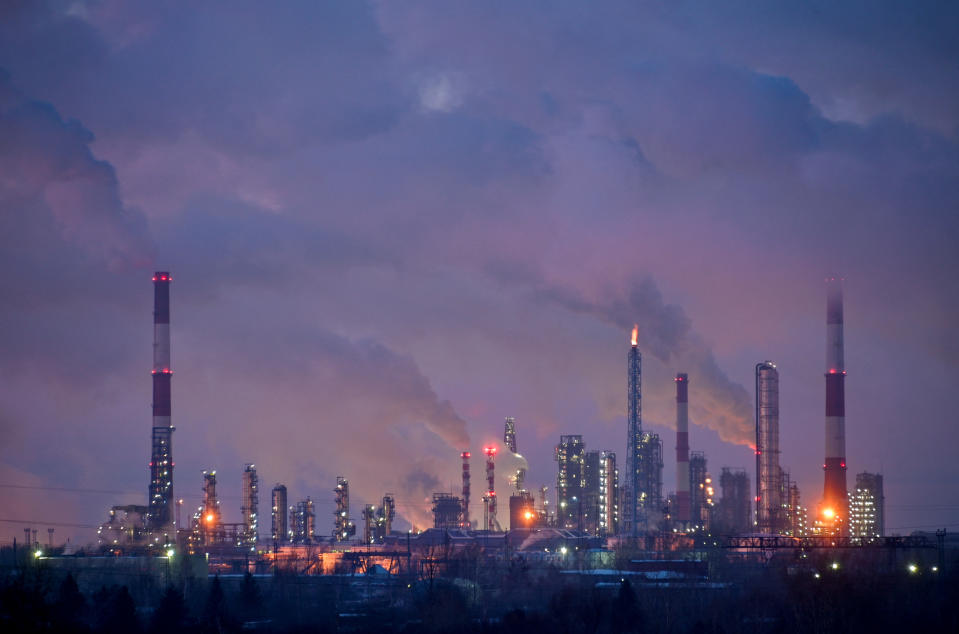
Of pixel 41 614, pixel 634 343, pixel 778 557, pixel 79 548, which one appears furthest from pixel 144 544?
pixel 41 614

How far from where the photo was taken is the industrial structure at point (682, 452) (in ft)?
233

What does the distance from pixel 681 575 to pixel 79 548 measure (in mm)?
35043

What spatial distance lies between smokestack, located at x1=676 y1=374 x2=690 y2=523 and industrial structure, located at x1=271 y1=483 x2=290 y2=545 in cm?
2591

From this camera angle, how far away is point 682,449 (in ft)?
237

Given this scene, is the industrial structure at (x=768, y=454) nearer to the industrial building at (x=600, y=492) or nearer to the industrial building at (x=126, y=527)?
the industrial building at (x=600, y=492)

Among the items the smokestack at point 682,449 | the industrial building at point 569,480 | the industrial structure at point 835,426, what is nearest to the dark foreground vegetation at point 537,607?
the industrial structure at point 835,426

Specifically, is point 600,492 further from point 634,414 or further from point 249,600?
point 249,600

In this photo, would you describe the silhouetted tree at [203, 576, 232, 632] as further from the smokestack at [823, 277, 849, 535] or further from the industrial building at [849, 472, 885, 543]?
the industrial building at [849, 472, 885, 543]

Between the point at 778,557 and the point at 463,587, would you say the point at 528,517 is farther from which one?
the point at 463,587

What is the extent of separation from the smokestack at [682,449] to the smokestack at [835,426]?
36.8 feet

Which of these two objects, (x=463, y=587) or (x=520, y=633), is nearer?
(x=520, y=633)

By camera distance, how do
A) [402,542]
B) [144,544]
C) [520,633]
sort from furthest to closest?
[402,542], [144,544], [520,633]

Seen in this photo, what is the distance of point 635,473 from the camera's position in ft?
225

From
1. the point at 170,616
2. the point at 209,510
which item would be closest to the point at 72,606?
the point at 170,616
